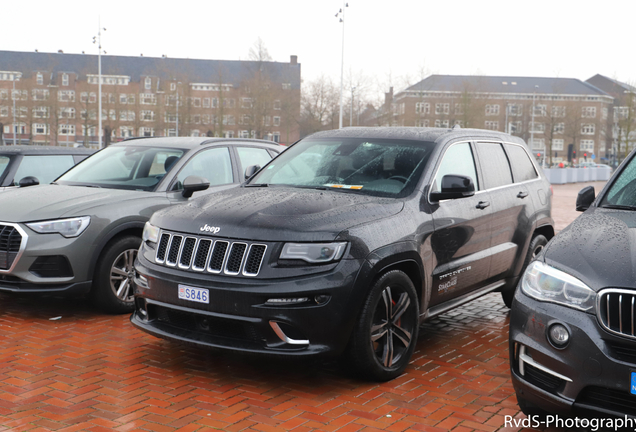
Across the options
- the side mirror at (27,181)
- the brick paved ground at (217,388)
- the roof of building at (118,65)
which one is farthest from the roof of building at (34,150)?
the roof of building at (118,65)

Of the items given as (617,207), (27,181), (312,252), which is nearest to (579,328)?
(617,207)

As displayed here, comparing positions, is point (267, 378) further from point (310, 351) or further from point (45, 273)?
point (45, 273)

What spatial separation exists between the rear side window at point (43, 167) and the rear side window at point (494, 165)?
6.14 meters

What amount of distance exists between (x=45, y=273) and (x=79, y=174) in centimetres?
174

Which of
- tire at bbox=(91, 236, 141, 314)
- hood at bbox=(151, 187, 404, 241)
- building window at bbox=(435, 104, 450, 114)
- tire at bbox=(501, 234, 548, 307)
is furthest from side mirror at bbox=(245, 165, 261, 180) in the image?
building window at bbox=(435, 104, 450, 114)

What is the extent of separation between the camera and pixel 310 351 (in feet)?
13.1

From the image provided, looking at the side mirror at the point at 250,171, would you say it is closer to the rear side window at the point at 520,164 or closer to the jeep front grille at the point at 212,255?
the jeep front grille at the point at 212,255

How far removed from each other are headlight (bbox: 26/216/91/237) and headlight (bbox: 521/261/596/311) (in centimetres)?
400

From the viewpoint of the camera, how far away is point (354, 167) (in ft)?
17.1

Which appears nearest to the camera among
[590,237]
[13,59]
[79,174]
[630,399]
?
[630,399]

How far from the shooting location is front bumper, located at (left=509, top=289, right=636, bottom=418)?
2.97 metres

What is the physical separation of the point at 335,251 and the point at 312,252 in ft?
0.48

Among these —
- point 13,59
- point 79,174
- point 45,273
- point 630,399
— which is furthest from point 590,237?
point 13,59

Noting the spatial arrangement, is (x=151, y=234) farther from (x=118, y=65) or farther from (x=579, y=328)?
(x=118, y=65)
